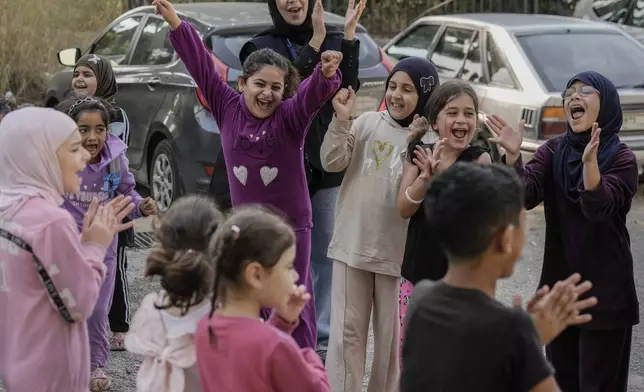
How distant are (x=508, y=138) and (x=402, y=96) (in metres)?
0.60

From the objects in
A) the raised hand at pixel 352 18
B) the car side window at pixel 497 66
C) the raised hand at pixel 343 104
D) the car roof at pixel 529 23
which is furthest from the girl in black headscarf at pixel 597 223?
the car roof at pixel 529 23

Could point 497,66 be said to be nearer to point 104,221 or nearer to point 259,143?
point 259,143

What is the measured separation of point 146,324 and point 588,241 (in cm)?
196

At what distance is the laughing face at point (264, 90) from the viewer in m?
4.84

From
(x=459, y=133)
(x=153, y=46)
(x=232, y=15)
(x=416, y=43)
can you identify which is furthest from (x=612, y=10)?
(x=459, y=133)

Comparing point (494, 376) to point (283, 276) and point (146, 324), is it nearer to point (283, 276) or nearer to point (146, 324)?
point (283, 276)

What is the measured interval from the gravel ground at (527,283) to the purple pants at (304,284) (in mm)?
948

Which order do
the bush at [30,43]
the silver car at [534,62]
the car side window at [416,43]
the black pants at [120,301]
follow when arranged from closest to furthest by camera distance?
the black pants at [120,301] < the silver car at [534,62] < the car side window at [416,43] < the bush at [30,43]

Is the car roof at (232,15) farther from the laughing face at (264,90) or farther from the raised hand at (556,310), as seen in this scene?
the raised hand at (556,310)

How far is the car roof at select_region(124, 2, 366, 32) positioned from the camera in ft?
27.9

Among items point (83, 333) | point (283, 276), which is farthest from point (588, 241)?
point (83, 333)

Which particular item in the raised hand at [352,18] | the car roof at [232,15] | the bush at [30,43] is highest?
the raised hand at [352,18]

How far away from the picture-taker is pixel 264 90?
15.9 ft

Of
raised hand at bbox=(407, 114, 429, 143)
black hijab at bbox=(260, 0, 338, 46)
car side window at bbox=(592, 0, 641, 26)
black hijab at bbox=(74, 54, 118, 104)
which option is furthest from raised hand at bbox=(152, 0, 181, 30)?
car side window at bbox=(592, 0, 641, 26)
